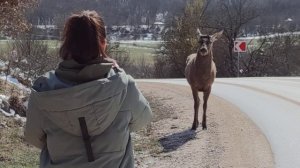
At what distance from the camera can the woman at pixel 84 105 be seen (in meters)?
2.97

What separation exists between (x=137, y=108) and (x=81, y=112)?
364mm

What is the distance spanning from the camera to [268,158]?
8.11m

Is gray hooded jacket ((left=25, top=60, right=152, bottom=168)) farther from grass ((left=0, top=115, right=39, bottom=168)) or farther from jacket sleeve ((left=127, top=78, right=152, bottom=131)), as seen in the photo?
grass ((left=0, top=115, right=39, bottom=168))

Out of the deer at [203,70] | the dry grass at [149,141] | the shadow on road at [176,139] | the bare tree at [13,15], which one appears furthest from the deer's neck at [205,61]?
the bare tree at [13,15]

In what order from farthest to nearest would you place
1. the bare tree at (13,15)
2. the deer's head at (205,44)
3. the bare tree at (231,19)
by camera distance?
the bare tree at (231,19)
the bare tree at (13,15)
the deer's head at (205,44)

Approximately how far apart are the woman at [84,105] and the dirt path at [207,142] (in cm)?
497

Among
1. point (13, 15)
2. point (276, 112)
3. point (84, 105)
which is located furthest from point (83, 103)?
point (276, 112)

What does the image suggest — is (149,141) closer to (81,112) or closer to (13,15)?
(13,15)

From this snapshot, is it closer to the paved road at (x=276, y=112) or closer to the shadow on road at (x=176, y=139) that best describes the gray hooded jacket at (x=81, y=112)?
the paved road at (x=276, y=112)

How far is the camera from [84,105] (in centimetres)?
296

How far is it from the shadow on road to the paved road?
1.45 m

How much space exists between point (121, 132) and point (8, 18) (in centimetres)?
1004

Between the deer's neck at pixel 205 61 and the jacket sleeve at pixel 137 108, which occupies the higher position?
the jacket sleeve at pixel 137 108

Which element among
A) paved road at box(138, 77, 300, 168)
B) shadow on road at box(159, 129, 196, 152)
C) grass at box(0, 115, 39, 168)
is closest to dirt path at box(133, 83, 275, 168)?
shadow on road at box(159, 129, 196, 152)
